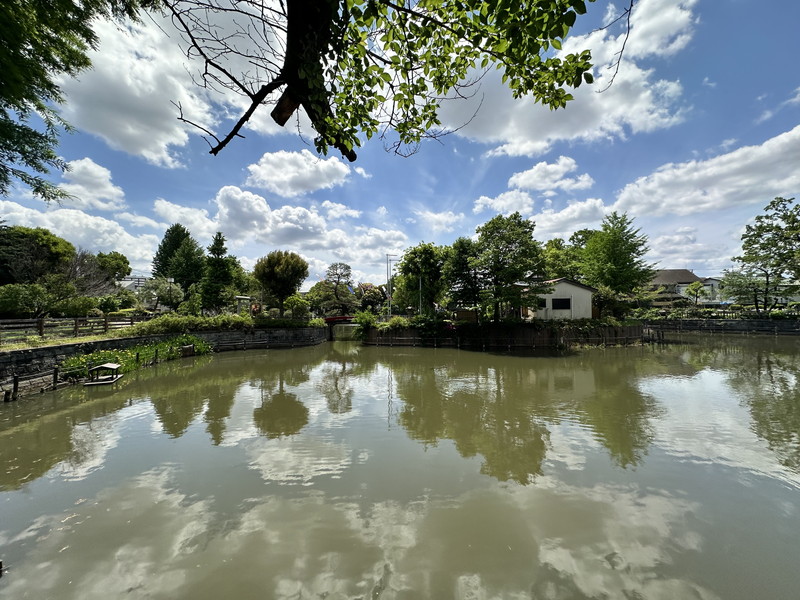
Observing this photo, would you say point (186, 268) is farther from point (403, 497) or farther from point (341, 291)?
point (403, 497)

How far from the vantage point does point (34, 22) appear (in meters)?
4.48

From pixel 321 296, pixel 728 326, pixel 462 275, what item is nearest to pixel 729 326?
pixel 728 326

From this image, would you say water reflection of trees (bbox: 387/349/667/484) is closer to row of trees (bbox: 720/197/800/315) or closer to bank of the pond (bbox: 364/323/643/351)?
bank of the pond (bbox: 364/323/643/351)

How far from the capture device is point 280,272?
27891 mm

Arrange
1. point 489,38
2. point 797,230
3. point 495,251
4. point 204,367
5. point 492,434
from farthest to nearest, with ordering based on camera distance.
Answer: point 797,230 → point 495,251 → point 204,367 → point 492,434 → point 489,38

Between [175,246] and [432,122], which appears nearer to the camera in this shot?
[432,122]

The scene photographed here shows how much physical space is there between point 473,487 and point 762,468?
5.21 metres

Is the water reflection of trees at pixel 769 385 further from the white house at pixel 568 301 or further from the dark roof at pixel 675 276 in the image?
the dark roof at pixel 675 276

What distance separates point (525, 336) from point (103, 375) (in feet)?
76.0

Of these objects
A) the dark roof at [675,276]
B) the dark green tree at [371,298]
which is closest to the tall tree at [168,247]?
the dark green tree at [371,298]

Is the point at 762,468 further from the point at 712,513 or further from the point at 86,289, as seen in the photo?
the point at 86,289

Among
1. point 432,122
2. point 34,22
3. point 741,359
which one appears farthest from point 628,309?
point 34,22

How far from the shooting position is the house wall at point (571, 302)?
25.6 metres

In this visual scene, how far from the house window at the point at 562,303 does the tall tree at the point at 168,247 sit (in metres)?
50.0
